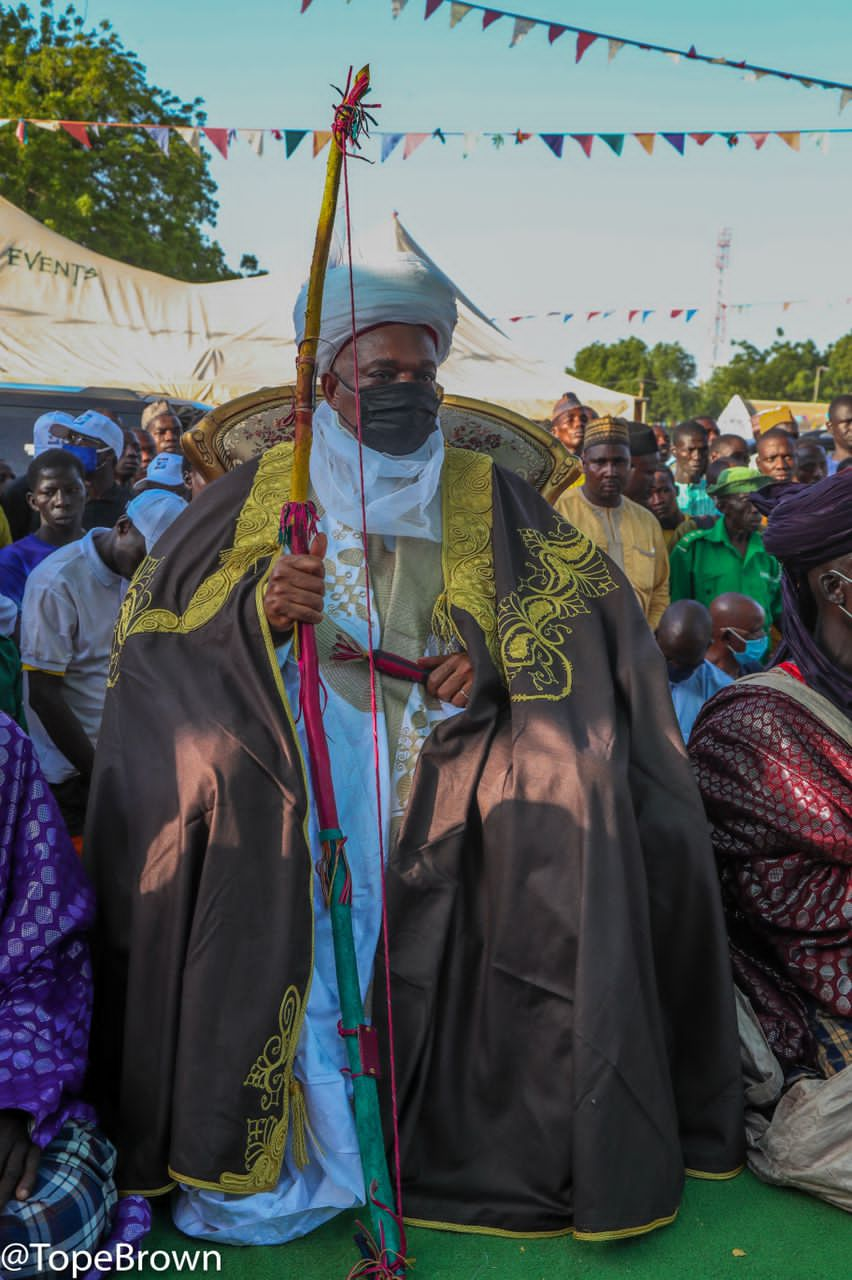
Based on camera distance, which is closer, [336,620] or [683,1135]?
[683,1135]

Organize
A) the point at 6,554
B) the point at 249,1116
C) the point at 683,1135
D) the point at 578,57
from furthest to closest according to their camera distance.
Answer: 1. the point at 578,57
2. the point at 6,554
3. the point at 683,1135
4. the point at 249,1116

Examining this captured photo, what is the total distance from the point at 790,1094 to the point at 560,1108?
2.00 feet

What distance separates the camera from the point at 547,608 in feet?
10.6

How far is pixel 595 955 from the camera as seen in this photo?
2.77 meters

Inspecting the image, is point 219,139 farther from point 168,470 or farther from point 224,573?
point 224,573

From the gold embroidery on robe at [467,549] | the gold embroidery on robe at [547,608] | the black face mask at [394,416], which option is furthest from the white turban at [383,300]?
the gold embroidery on robe at [547,608]

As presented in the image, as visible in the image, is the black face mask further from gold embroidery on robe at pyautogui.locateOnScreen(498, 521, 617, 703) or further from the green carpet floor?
the green carpet floor

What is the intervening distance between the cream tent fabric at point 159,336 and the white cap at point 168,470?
11.2m

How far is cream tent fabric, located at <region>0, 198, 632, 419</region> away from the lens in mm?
17844

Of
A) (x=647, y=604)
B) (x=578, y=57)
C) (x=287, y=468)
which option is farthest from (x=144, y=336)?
(x=287, y=468)

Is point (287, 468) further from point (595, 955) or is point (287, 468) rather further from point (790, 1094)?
point (790, 1094)

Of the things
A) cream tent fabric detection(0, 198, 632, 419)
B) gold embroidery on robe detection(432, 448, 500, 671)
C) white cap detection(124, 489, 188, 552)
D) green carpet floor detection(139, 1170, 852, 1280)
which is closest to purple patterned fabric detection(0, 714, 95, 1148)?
green carpet floor detection(139, 1170, 852, 1280)

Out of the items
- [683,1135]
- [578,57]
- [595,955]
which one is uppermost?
[578,57]

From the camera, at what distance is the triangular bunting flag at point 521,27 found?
7.65m
